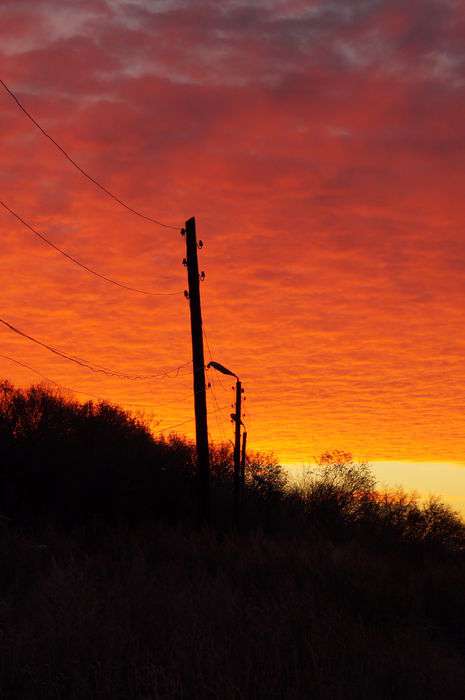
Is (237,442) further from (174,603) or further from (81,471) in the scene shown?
(174,603)

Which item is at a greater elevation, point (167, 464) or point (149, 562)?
point (167, 464)

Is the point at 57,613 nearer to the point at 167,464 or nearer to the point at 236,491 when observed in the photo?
the point at 236,491

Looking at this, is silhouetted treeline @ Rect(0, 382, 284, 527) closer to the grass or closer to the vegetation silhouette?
the vegetation silhouette

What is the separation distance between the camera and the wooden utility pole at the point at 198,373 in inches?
931

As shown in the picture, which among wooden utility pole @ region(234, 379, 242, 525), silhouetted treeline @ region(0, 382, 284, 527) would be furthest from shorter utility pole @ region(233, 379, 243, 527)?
silhouetted treeline @ region(0, 382, 284, 527)

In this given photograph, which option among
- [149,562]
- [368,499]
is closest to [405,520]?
[368,499]

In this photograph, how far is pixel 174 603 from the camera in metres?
13.3

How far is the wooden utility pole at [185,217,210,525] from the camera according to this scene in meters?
23.6

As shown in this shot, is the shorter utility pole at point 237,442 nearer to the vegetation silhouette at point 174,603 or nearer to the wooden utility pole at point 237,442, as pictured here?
the wooden utility pole at point 237,442

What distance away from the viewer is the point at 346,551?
69.6 feet

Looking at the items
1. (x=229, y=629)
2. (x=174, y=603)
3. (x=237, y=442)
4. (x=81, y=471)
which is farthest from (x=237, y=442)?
(x=229, y=629)

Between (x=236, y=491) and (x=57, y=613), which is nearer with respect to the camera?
(x=57, y=613)

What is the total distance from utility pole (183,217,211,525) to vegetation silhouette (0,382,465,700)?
1.34 m

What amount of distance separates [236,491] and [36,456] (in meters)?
8.25
